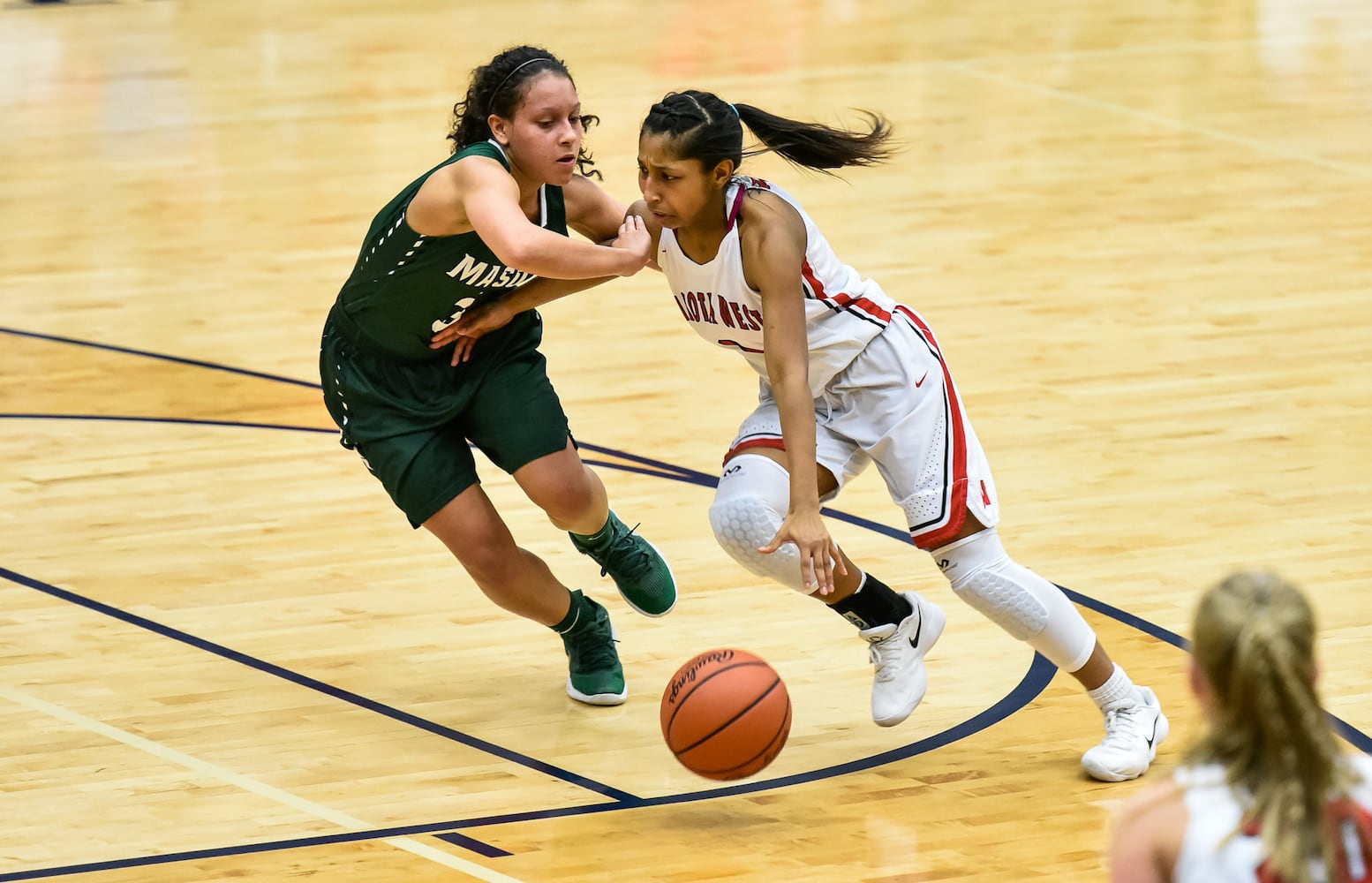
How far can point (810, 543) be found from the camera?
3943 millimetres

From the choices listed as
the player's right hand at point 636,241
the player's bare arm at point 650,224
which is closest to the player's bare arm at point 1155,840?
the player's right hand at point 636,241

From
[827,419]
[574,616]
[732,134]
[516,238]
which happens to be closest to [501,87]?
[516,238]

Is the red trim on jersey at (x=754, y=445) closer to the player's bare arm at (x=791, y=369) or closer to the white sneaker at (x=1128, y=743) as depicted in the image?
the player's bare arm at (x=791, y=369)

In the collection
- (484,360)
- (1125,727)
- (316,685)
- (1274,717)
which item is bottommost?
(316,685)

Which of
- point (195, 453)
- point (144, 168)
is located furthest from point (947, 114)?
point (195, 453)

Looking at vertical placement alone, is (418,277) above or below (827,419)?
above

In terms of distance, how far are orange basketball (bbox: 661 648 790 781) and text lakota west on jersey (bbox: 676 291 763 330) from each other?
73cm

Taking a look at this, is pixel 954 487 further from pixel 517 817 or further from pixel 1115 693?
pixel 517 817

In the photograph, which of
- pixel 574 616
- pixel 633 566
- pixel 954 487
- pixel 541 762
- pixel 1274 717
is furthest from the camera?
pixel 633 566

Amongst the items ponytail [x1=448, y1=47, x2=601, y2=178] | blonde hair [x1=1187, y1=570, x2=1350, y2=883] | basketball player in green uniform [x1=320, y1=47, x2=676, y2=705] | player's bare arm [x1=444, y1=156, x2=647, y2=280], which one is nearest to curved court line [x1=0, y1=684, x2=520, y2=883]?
basketball player in green uniform [x1=320, y1=47, x2=676, y2=705]

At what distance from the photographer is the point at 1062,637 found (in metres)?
4.17

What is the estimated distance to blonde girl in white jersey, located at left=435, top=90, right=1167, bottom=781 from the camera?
13.2 ft

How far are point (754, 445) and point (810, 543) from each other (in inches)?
17.4

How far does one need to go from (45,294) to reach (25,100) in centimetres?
418
